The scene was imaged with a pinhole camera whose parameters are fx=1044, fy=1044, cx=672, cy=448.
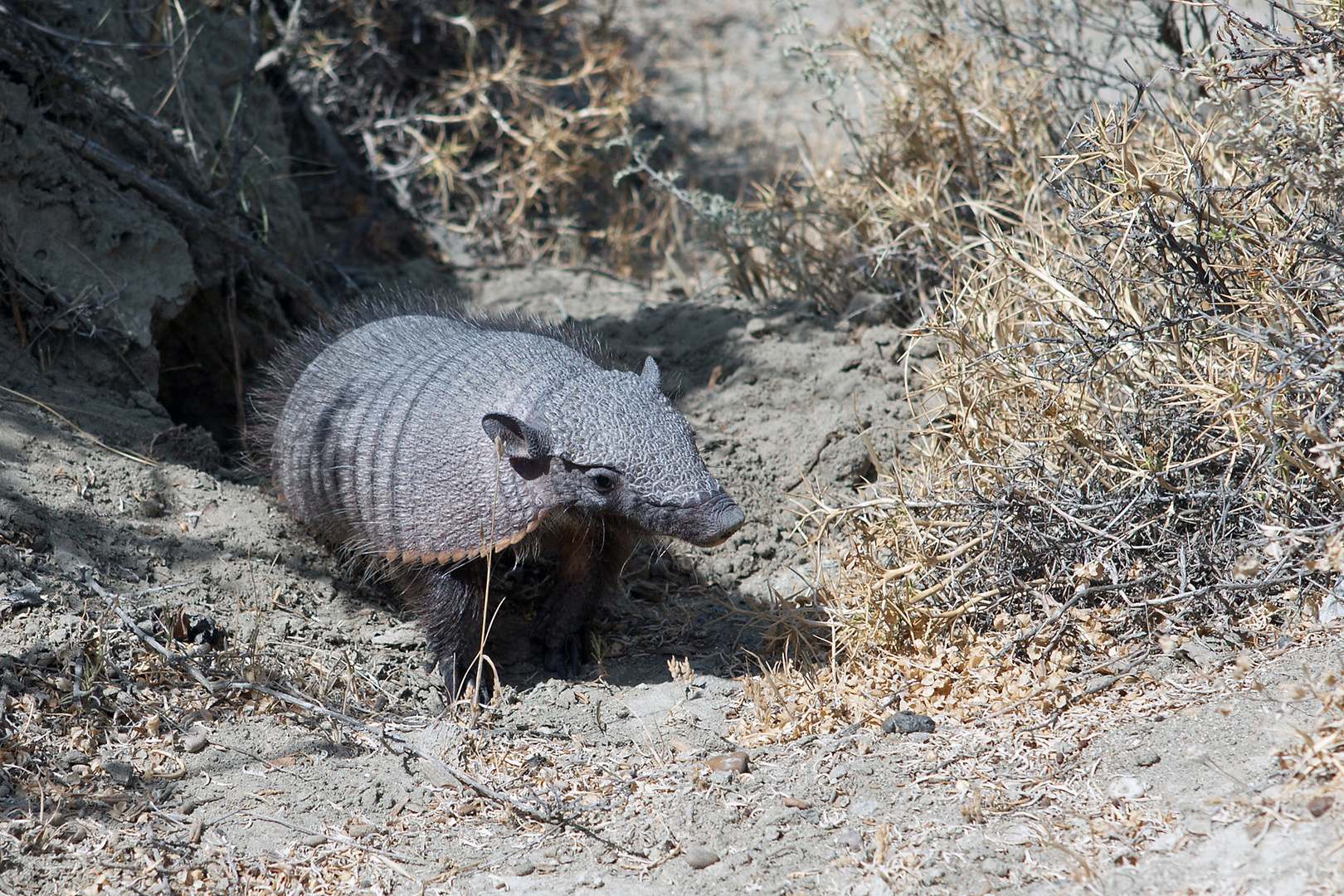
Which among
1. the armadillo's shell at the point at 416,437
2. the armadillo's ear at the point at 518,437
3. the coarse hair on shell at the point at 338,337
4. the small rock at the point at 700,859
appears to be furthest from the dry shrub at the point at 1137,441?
the coarse hair on shell at the point at 338,337

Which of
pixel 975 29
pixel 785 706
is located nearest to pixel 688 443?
pixel 785 706

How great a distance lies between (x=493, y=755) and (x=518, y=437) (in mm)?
1116

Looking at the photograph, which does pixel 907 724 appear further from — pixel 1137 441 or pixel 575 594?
pixel 575 594

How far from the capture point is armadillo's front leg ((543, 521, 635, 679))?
174 inches

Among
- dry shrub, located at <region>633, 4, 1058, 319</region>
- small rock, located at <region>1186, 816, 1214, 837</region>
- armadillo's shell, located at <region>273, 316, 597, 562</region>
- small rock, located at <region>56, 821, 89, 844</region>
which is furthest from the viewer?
dry shrub, located at <region>633, 4, 1058, 319</region>

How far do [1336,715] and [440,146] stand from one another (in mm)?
6374

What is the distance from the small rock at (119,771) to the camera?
3.22m

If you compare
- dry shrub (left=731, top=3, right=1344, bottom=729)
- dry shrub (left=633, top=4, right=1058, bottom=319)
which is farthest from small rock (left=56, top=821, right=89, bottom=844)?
dry shrub (left=633, top=4, right=1058, bottom=319)

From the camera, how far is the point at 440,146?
7.32 m

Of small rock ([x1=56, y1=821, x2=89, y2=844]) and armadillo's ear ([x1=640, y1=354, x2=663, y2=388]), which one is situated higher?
armadillo's ear ([x1=640, y1=354, x2=663, y2=388])

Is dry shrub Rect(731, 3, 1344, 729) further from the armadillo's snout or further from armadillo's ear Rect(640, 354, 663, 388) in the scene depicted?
armadillo's ear Rect(640, 354, 663, 388)

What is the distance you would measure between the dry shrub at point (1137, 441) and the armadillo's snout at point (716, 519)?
478mm

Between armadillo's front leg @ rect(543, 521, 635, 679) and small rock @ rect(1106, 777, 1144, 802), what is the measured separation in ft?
7.00

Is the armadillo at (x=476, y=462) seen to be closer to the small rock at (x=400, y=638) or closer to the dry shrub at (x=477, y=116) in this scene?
the small rock at (x=400, y=638)
